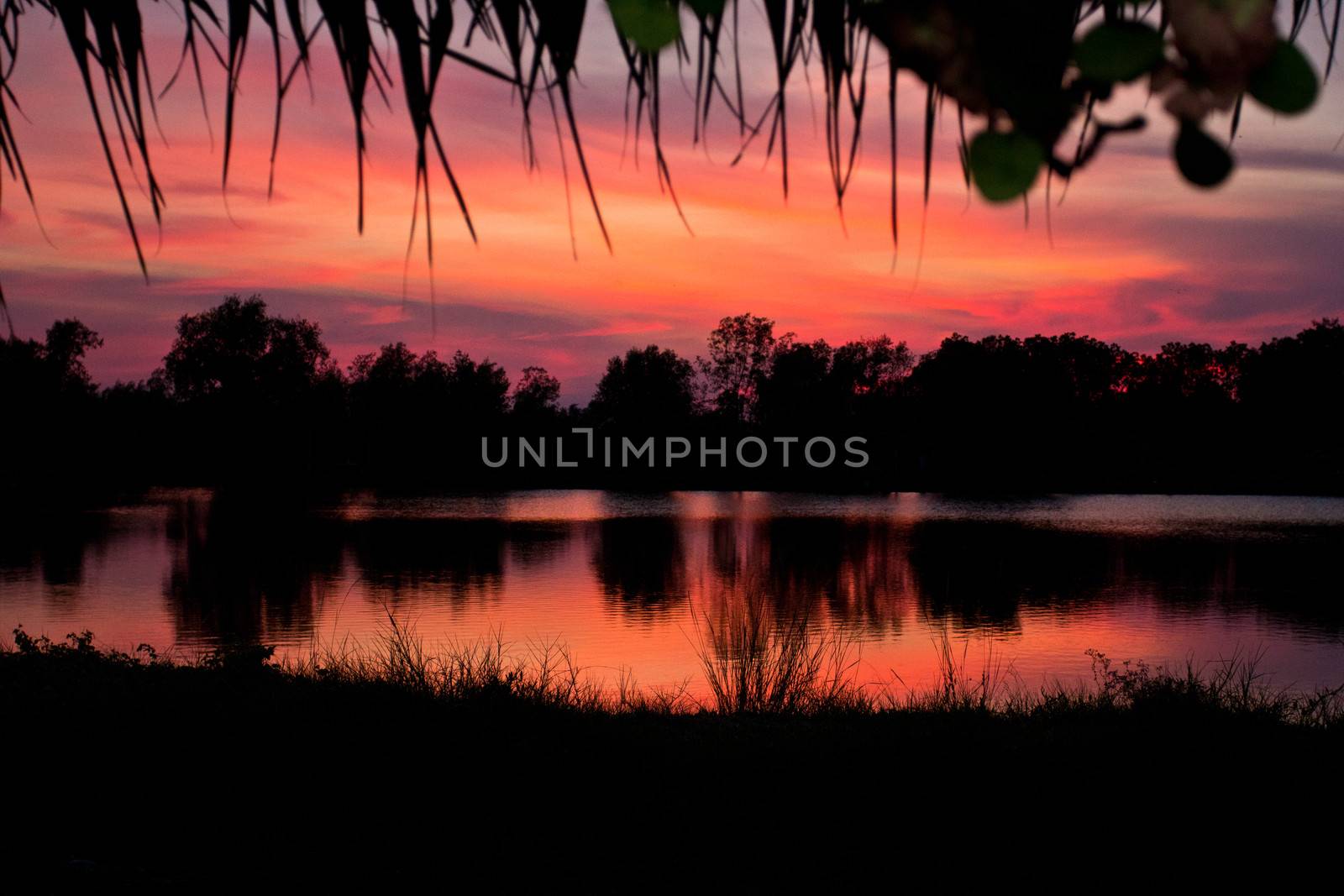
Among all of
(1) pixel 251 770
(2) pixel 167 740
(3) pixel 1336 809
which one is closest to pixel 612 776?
(1) pixel 251 770

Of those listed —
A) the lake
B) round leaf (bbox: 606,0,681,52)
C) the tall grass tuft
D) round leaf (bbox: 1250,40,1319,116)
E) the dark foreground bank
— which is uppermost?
round leaf (bbox: 606,0,681,52)

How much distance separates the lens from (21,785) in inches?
205

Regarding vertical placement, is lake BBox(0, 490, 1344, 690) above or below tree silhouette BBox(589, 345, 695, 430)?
below

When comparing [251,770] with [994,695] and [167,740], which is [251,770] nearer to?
[167,740]

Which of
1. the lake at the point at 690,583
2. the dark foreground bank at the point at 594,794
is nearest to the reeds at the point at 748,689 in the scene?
the dark foreground bank at the point at 594,794

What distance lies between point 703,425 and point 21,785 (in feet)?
257

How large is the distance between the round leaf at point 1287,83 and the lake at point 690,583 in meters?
10.7

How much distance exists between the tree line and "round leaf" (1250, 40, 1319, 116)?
77.0m

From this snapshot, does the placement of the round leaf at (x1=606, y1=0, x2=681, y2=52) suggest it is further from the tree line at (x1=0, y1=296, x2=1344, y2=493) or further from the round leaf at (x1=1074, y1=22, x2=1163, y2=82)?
the tree line at (x1=0, y1=296, x2=1344, y2=493)

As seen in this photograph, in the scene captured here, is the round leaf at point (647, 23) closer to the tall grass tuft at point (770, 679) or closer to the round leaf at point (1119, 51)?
the round leaf at point (1119, 51)

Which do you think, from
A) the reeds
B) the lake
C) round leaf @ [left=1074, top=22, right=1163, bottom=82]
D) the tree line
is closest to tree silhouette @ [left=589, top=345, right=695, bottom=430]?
the tree line

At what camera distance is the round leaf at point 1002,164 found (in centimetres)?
93

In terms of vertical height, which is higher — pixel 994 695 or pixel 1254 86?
pixel 1254 86

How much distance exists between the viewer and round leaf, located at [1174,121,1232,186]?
87cm
